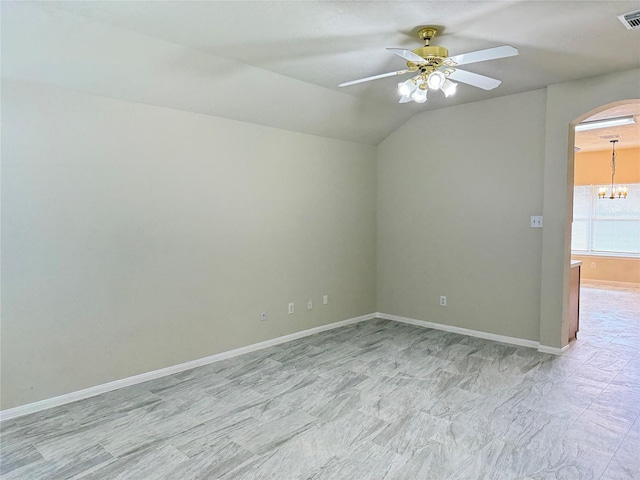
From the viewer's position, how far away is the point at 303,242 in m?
4.80

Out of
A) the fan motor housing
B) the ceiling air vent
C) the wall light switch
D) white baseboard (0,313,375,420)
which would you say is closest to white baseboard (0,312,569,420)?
white baseboard (0,313,375,420)

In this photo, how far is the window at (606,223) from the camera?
8094 millimetres

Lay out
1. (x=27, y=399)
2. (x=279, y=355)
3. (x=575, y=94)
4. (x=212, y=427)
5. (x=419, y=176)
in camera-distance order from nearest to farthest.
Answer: (x=212, y=427) → (x=27, y=399) → (x=575, y=94) → (x=279, y=355) → (x=419, y=176)

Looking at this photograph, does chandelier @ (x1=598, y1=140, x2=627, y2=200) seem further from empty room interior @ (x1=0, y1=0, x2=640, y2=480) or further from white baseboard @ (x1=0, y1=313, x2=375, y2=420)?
white baseboard @ (x1=0, y1=313, x2=375, y2=420)

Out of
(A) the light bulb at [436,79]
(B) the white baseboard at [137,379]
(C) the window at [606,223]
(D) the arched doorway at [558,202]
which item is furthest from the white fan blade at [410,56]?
(C) the window at [606,223]

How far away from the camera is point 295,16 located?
255 centimetres

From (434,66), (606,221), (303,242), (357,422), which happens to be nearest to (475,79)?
(434,66)

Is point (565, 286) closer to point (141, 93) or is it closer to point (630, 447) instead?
point (630, 447)

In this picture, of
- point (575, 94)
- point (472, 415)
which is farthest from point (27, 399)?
point (575, 94)

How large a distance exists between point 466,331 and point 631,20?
333 cm

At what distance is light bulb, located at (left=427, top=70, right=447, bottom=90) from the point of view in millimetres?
2559

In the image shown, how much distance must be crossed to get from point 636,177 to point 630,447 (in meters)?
7.26

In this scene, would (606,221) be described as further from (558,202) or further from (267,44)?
(267,44)

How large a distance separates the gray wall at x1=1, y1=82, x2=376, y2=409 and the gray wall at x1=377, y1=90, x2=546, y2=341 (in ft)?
3.07
